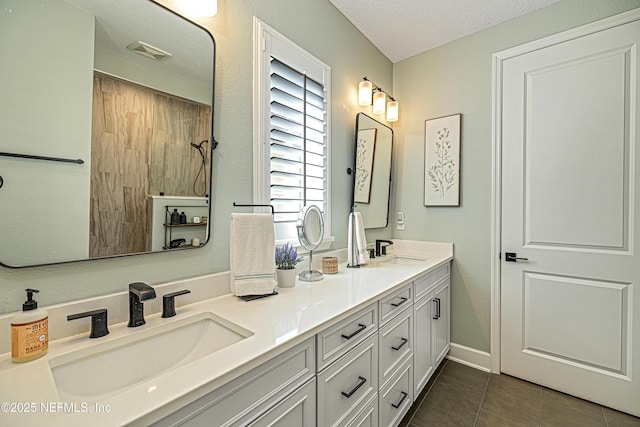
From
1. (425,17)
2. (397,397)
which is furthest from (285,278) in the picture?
(425,17)

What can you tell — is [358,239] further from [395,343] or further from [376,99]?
[376,99]

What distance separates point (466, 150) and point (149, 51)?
2.18 m

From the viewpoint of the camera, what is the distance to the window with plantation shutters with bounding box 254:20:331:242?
1454mm

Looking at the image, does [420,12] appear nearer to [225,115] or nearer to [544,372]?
[225,115]

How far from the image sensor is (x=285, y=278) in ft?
4.63

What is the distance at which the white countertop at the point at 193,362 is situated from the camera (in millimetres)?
553

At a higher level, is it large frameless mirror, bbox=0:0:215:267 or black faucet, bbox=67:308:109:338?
large frameless mirror, bbox=0:0:215:267

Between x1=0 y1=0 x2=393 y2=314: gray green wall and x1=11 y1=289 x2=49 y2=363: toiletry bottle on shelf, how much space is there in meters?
0.09

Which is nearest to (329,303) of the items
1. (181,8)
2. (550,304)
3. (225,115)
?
(225,115)

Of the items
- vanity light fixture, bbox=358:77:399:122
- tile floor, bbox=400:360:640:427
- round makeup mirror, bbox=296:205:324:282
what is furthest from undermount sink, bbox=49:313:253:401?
vanity light fixture, bbox=358:77:399:122

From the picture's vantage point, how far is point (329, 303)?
117 cm

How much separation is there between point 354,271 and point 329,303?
0.62 m

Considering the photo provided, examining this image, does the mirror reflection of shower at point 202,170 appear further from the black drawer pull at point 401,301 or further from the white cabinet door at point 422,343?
the white cabinet door at point 422,343

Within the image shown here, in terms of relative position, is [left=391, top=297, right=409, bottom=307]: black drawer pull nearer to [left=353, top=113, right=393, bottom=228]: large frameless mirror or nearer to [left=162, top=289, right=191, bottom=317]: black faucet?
[left=353, top=113, right=393, bottom=228]: large frameless mirror
